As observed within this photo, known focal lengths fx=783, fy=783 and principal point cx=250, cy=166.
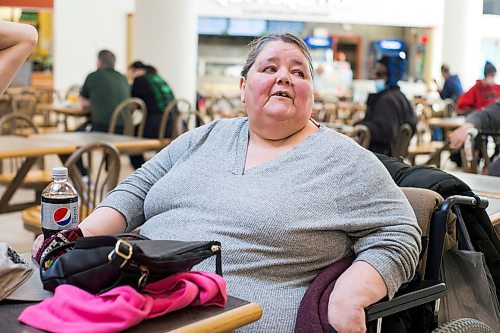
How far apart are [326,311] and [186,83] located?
7237 mm

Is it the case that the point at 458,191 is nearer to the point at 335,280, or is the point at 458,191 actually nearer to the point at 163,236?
the point at 335,280

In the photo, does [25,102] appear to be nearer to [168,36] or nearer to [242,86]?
[168,36]

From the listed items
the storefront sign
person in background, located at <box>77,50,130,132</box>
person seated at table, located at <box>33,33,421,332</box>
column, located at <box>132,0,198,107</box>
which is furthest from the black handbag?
the storefront sign

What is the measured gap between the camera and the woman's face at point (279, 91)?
211 centimetres

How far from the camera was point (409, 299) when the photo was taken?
6.12 ft

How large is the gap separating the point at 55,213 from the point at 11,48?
0.40 m

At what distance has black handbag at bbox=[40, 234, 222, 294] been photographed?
137 cm

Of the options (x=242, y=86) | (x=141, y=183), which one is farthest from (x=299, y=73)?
(x=141, y=183)

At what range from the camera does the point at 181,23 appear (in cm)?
859

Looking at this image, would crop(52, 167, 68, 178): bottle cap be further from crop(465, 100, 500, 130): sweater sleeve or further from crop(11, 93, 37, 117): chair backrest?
crop(11, 93, 37, 117): chair backrest

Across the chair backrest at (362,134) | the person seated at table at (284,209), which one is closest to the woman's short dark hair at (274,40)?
the person seated at table at (284,209)

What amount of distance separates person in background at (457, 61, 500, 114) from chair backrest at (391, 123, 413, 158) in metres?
2.89

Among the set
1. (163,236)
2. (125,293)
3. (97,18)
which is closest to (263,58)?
(163,236)

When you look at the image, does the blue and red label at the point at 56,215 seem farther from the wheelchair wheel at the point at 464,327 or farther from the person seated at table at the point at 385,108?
the person seated at table at the point at 385,108
